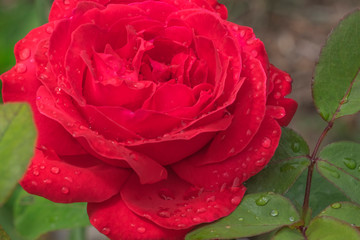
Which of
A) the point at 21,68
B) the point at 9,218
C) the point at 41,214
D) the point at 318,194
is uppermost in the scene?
the point at 21,68

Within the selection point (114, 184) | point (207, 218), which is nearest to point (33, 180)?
point (114, 184)

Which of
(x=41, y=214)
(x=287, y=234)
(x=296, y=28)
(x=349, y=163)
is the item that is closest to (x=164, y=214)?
(x=287, y=234)

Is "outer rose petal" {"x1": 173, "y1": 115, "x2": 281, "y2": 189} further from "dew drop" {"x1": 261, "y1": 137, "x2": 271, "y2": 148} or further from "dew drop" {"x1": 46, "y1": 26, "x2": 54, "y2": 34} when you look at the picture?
"dew drop" {"x1": 46, "y1": 26, "x2": 54, "y2": 34}

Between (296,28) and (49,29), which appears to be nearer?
(49,29)

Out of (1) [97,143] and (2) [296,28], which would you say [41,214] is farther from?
(2) [296,28]

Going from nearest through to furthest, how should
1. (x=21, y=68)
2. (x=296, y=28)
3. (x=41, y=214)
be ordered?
1. (x=21, y=68)
2. (x=41, y=214)
3. (x=296, y=28)

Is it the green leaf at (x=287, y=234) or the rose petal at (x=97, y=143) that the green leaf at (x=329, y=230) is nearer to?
the green leaf at (x=287, y=234)

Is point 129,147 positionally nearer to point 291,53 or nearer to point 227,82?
point 227,82
